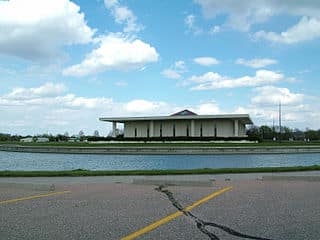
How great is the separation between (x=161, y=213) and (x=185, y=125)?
77336 mm

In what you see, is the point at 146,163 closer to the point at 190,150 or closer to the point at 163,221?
the point at 190,150

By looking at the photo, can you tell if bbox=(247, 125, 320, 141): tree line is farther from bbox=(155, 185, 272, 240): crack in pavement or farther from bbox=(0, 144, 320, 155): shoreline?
bbox=(155, 185, 272, 240): crack in pavement

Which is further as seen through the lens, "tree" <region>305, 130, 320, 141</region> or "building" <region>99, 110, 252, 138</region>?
"tree" <region>305, 130, 320, 141</region>

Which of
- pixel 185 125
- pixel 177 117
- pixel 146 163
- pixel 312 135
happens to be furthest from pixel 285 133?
pixel 146 163

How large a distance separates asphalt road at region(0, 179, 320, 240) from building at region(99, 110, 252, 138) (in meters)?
66.8

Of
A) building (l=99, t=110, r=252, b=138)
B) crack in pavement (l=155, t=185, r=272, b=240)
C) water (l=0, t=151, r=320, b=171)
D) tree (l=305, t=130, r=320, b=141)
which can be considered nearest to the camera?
crack in pavement (l=155, t=185, r=272, b=240)

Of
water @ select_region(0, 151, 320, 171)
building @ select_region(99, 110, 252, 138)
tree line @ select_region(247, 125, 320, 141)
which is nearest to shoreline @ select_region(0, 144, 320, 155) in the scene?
water @ select_region(0, 151, 320, 171)

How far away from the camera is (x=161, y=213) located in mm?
7605

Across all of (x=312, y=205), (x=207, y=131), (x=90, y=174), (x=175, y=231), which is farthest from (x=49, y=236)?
(x=207, y=131)

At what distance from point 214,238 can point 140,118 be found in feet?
254

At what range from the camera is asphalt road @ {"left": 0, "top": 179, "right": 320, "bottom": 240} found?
238 inches

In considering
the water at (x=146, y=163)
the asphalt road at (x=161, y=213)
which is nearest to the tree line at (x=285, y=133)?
Answer: the water at (x=146, y=163)

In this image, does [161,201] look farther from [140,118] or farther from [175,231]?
[140,118]

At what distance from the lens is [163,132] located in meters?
87.4
